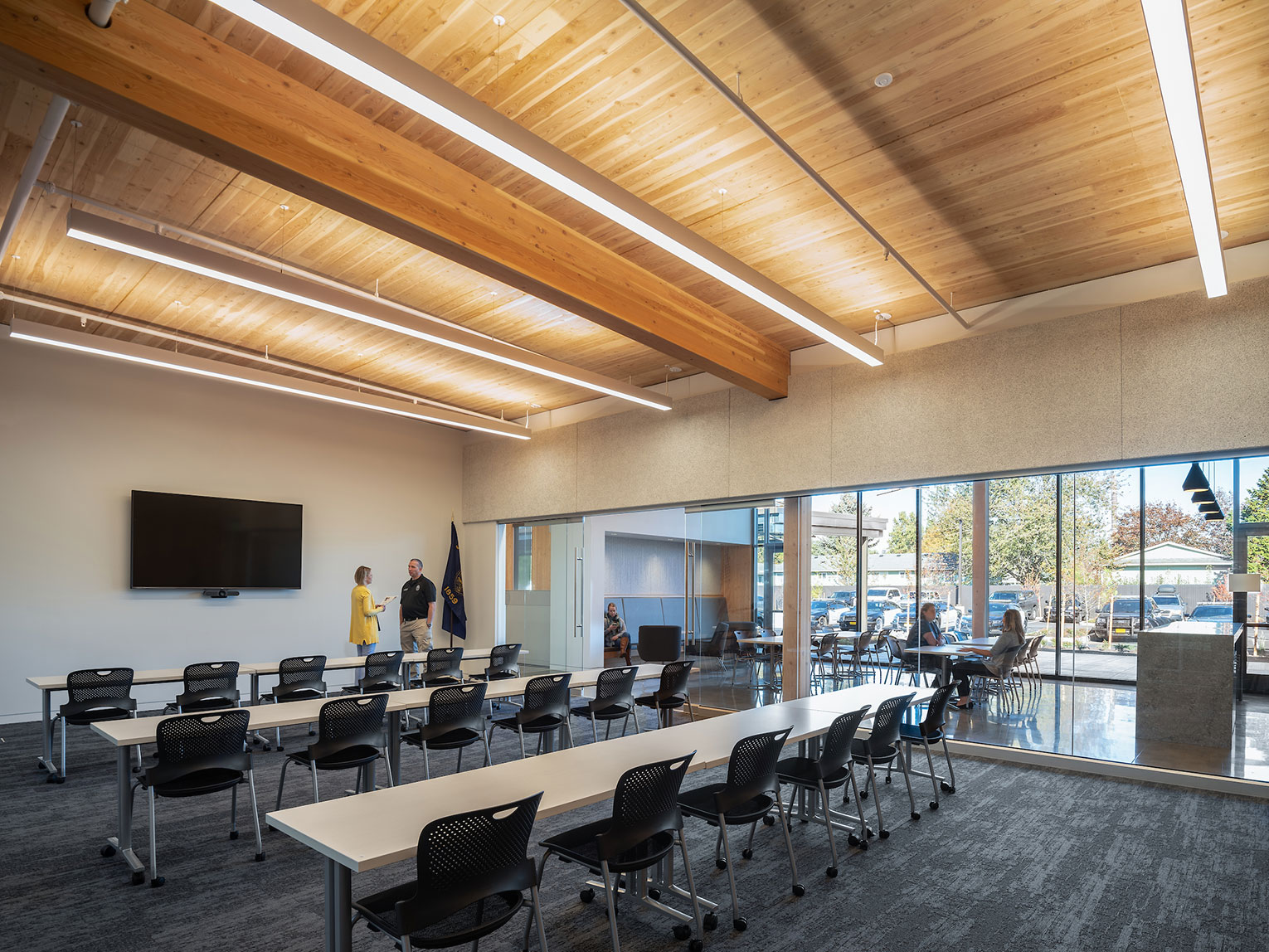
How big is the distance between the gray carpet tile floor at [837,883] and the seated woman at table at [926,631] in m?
2.06

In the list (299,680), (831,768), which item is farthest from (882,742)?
(299,680)

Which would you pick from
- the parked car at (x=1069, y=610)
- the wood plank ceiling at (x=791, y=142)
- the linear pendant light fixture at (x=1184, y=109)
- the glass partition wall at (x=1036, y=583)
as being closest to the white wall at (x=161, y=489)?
the wood plank ceiling at (x=791, y=142)

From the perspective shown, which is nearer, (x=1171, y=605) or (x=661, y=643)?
(x=1171, y=605)

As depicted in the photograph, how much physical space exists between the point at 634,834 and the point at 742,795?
30.0 inches

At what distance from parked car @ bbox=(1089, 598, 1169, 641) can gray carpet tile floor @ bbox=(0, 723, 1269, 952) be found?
4.30 ft

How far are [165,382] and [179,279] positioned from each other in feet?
10.9

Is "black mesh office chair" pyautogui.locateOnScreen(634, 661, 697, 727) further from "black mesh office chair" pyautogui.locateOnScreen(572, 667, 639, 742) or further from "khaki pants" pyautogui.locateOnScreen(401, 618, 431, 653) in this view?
"khaki pants" pyautogui.locateOnScreen(401, 618, 431, 653)

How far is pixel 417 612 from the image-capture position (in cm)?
966

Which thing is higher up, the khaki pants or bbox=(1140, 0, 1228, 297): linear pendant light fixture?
bbox=(1140, 0, 1228, 297): linear pendant light fixture

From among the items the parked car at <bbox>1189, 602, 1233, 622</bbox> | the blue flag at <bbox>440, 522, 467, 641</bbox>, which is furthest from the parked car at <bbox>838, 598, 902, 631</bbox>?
the blue flag at <bbox>440, 522, 467, 641</bbox>

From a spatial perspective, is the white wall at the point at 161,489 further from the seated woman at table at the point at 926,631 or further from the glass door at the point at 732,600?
the seated woman at table at the point at 926,631

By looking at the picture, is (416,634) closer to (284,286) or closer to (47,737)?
(47,737)

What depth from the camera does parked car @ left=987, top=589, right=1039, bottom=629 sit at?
693 cm

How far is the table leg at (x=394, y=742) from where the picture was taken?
5445 mm
